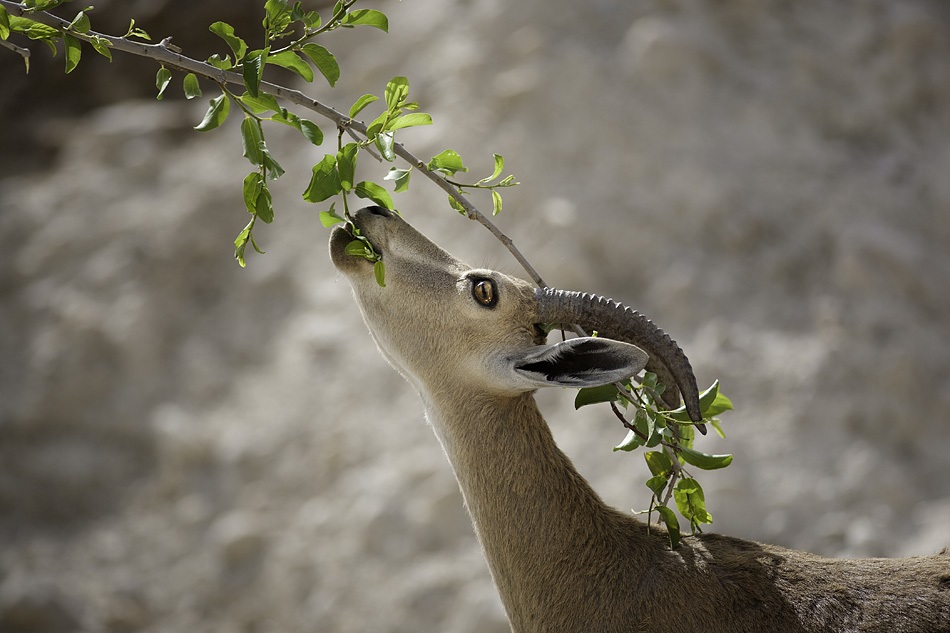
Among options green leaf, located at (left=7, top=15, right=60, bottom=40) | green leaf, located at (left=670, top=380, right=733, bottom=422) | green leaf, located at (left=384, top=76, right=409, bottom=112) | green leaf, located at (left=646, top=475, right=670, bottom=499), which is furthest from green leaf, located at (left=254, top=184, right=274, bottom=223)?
green leaf, located at (left=646, top=475, right=670, bottom=499)

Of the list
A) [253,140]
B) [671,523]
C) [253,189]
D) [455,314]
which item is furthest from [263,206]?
[671,523]

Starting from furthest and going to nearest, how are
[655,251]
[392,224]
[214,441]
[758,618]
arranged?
[214,441] < [655,251] < [392,224] < [758,618]

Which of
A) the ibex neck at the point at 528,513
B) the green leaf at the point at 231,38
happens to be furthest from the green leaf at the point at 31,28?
the ibex neck at the point at 528,513

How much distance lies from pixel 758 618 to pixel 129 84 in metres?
9.24

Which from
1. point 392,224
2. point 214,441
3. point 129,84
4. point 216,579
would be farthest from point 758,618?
point 129,84

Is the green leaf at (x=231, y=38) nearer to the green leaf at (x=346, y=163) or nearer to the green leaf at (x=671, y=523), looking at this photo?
the green leaf at (x=346, y=163)

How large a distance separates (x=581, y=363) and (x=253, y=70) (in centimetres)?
154

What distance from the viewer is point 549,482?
3.79 metres

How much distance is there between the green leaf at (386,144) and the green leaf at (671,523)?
1.53 meters

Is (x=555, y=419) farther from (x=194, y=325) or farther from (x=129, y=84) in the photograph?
(x=129, y=84)

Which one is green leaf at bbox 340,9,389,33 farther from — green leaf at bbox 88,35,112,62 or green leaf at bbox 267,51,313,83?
green leaf at bbox 88,35,112,62

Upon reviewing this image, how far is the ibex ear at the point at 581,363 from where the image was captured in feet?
10.8

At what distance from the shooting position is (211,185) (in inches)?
360

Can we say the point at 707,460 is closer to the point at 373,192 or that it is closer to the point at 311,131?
the point at 373,192
